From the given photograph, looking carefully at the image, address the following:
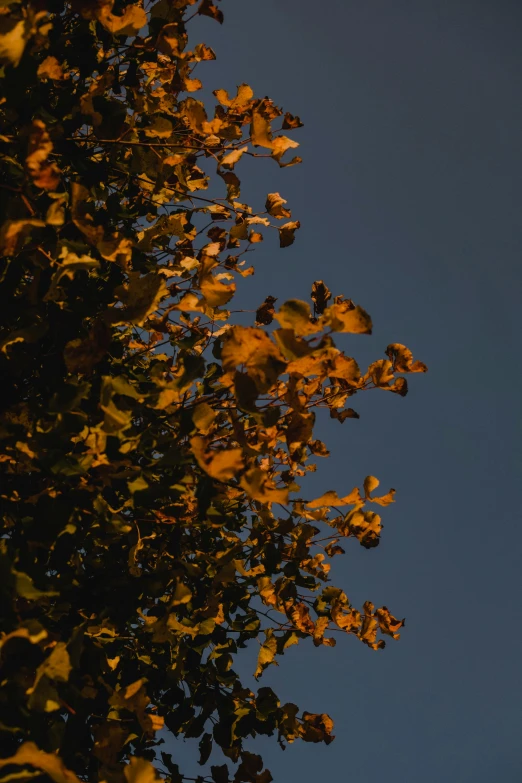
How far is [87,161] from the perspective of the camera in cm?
193

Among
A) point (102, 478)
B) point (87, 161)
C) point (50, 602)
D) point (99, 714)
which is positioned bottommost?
point (99, 714)

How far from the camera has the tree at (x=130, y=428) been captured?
1.25m

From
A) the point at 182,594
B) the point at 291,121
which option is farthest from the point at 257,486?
the point at 291,121

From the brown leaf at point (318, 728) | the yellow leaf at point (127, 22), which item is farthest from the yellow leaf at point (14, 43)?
the brown leaf at point (318, 728)

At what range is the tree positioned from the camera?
Result: 4.09ft

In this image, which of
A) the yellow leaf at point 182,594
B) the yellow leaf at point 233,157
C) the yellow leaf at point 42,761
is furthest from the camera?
the yellow leaf at point 233,157

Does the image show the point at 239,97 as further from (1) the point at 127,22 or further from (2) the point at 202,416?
(2) the point at 202,416

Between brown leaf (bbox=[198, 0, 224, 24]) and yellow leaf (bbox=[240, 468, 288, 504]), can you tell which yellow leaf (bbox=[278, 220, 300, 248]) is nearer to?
brown leaf (bbox=[198, 0, 224, 24])

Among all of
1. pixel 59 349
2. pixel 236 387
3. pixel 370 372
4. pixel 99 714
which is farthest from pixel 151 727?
pixel 370 372

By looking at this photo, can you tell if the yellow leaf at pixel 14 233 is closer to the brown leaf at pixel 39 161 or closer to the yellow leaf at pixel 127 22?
the brown leaf at pixel 39 161

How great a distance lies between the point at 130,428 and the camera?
1.43m

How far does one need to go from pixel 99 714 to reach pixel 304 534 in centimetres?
93

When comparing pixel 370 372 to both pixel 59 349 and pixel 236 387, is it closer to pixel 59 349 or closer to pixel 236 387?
pixel 236 387

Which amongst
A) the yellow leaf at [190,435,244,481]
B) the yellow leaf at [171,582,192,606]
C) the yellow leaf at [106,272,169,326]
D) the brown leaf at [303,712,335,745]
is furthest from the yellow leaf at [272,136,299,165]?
the brown leaf at [303,712,335,745]
